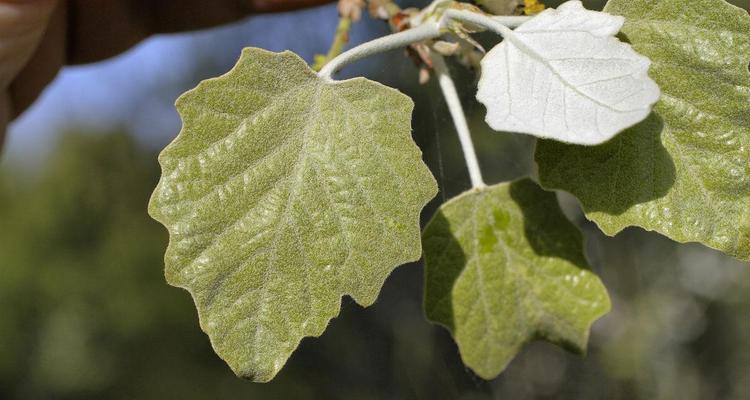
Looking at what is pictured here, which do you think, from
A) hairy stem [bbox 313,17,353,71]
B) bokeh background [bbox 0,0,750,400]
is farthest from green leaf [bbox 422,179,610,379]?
bokeh background [bbox 0,0,750,400]

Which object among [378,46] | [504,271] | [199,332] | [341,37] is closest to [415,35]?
[378,46]

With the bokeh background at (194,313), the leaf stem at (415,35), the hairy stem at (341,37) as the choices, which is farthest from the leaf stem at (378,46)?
the bokeh background at (194,313)

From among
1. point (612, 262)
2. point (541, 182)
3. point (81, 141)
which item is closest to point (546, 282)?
point (541, 182)

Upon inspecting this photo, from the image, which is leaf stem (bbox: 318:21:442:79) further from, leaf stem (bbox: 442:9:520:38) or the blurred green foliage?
the blurred green foliage

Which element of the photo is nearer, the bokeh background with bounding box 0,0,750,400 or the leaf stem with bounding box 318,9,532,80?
the leaf stem with bounding box 318,9,532,80

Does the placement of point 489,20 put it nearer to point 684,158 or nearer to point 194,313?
point 684,158
